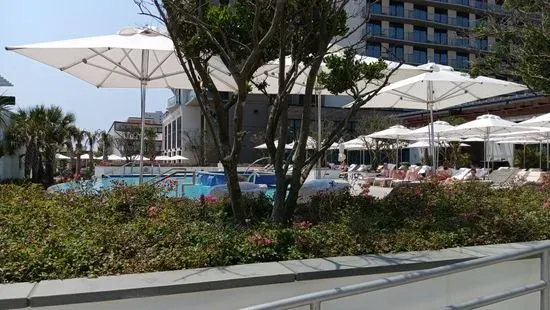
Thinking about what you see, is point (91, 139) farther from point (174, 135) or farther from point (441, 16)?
point (441, 16)

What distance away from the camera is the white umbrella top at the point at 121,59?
9953 millimetres

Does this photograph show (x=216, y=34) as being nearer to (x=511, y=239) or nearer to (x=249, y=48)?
(x=249, y=48)

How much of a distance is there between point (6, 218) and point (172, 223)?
6.31ft

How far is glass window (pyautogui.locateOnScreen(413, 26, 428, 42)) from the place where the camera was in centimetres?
6850

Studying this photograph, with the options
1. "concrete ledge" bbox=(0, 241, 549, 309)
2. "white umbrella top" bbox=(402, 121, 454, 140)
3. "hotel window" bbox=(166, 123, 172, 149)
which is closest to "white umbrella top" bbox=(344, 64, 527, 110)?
"concrete ledge" bbox=(0, 241, 549, 309)

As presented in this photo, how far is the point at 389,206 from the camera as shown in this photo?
758 cm

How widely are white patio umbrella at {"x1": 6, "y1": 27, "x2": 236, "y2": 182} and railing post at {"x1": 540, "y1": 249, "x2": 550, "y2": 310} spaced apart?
24.4ft

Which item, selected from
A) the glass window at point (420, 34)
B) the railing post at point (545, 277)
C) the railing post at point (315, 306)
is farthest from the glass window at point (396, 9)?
the railing post at point (315, 306)

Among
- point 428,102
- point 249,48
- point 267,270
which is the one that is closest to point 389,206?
point 249,48

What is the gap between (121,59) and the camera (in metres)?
12.1

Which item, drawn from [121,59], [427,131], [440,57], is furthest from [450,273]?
[440,57]

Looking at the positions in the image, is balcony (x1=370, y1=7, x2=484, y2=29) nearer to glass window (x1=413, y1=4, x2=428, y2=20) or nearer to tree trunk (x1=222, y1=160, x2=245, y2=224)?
glass window (x1=413, y1=4, x2=428, y2=20)

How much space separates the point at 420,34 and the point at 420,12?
2.84 m

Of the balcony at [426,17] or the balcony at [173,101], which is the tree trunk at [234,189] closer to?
the balcony at [173,101]
